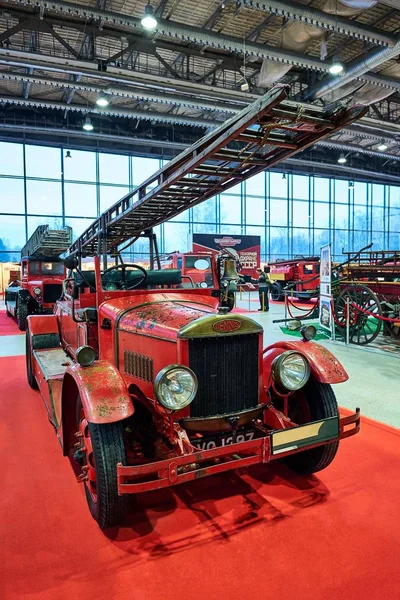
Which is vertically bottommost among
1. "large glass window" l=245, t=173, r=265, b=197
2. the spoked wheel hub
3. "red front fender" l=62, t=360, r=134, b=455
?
the spoked wheel hub

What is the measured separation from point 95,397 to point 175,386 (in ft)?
1.43

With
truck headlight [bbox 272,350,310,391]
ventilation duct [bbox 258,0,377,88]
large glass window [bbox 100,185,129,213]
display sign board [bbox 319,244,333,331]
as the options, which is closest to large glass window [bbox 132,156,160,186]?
large glass window [bbox 100,185,129,213]

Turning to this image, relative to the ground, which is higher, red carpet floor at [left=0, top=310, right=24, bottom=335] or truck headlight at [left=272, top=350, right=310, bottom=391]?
truck headlight at [left=272, top=350, right=310, bottom=391]

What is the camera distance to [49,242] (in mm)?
8992

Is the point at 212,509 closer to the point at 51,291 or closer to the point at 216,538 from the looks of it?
the point at 216,538

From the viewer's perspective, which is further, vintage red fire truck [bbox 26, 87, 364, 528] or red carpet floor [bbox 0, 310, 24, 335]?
red carpet floor [bbox 0, 310, 24, 335]

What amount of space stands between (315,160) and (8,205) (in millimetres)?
15026

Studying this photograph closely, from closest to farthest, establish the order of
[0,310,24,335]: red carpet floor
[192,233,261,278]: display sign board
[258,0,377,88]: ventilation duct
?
[258,0,377,88]: ventilation duct, [0,310,24,335]: red carpet floor, [192,233,261,278]: display sign board

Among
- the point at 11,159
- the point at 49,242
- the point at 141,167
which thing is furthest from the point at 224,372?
the point at 141,167

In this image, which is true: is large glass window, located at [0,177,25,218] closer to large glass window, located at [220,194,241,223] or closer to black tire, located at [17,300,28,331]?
large glass window, located at [220,194,241,223]

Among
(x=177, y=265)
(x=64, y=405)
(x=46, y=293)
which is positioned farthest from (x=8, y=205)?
(x=64, y=405)

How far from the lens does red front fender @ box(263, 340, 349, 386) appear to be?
2554 mm

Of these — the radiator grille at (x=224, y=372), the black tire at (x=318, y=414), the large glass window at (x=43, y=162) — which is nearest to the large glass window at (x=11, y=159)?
the large glass window at (x=43, y=162)

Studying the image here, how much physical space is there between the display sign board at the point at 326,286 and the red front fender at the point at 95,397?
5.17 metres
